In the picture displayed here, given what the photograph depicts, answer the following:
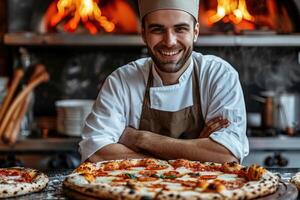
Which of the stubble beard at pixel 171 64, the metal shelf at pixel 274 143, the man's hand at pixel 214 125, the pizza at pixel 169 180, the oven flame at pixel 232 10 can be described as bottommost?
the metal shelf at pixel 274 143

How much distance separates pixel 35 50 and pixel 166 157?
221 cm

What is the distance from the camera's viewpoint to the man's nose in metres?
3.39

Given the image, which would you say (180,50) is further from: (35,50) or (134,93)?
(35,50)

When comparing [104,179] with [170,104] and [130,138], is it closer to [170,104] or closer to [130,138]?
[130,138]

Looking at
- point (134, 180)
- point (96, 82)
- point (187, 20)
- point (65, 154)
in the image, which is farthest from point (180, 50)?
point (96, 82)

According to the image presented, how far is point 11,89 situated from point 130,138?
169 centimetres

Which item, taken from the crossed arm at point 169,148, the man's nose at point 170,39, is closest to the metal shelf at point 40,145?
the crossed arm at point 169,148

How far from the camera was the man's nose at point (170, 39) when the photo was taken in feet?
11.1

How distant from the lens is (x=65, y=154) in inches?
188

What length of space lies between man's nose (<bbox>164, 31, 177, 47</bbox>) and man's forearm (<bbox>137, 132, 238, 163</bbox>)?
453 mm

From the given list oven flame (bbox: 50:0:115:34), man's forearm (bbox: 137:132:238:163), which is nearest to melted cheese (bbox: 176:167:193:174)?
man's forearm (bbox: 137:132:238:163)

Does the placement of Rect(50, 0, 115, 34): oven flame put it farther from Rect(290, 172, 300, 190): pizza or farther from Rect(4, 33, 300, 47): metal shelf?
Rect(290, 172, 300, 190): pizza

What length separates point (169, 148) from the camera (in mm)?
3365

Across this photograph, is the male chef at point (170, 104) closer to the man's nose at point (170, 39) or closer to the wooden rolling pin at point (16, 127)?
the man's nose at point (170, 39)
